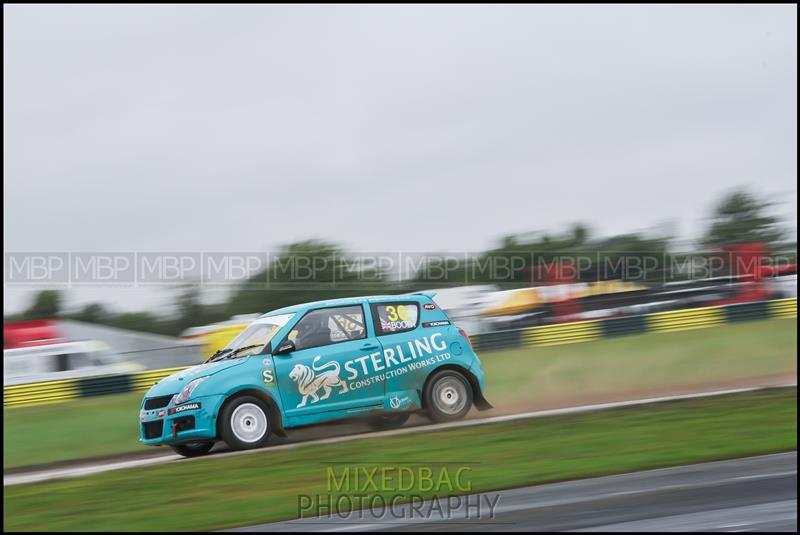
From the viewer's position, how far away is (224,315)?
19.2 m

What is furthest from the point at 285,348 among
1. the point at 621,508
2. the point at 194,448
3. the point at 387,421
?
the point at 621,508

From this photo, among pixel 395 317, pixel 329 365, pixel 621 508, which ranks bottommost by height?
pixel 621 508

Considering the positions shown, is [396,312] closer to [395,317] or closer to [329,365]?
[395,317]

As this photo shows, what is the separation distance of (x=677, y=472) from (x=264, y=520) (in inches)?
148

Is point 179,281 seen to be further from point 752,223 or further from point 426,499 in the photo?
point 752,223

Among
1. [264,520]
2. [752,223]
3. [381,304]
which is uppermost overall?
[752,223]

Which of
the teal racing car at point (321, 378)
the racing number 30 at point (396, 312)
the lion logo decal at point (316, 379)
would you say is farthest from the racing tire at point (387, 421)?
the racing number 30 at point (396, 312)

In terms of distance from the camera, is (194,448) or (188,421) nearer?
(188,421)

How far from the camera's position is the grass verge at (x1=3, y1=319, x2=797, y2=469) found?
41.0ft

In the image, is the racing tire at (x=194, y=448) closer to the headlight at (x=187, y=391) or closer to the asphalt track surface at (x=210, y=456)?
the asphalt track surface at (x=210, y=456)

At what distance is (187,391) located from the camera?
32.2 feet

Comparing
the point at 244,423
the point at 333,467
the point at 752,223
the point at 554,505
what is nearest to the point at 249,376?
the point at 244,423

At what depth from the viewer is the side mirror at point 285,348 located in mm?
10320

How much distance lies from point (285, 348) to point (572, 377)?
25.4ft
